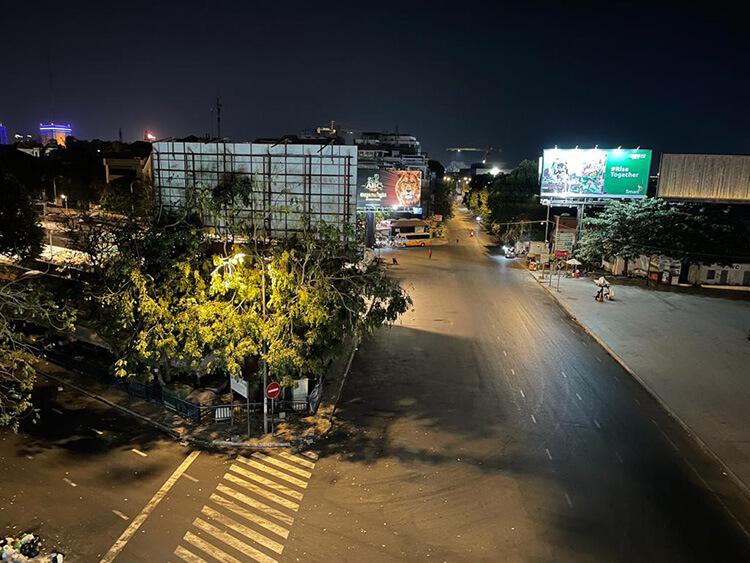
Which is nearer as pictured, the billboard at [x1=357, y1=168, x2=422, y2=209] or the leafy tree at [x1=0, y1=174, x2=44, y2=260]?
the leafy tree at [x1=0, y1=174, x2=44, y2=260]

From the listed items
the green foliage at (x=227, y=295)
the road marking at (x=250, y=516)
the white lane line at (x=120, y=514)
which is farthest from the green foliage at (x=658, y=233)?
the white lane line at (x=120, y=514)

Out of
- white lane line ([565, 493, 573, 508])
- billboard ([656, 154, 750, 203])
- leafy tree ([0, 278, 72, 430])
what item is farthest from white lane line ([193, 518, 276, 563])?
billboard ([656, 154, 750, 203])

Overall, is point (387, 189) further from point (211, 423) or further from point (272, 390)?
point (272, 390)

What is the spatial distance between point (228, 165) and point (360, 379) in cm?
886

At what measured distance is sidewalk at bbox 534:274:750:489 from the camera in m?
15.6

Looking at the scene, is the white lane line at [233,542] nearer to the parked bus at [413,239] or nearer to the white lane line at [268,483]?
the white lane line at [268,483]

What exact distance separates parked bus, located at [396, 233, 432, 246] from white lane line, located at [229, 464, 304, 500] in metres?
45.1

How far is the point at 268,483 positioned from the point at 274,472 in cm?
49

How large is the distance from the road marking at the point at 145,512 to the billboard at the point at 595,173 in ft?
125

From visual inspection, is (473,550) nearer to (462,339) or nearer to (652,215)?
(462,339)

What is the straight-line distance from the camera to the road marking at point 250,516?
10.5m

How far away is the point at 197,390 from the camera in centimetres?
1627

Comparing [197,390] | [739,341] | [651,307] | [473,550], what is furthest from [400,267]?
[473,550]

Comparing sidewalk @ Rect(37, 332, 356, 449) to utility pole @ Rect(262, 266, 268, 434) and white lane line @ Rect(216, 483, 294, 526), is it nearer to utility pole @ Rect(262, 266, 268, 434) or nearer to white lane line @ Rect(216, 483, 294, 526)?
utility pole @ Rect(262, 266, 268, 434)
